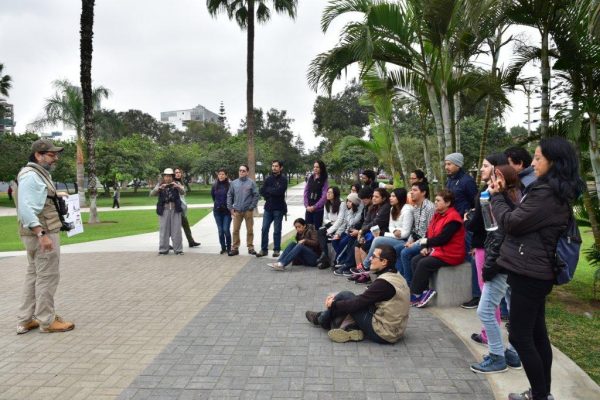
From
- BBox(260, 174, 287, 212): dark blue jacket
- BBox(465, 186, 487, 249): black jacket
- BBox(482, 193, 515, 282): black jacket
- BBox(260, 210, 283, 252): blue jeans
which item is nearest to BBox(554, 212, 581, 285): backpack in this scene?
BBox(482, 193, 515, 282): black jacket

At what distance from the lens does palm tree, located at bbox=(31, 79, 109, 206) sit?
24297 mm

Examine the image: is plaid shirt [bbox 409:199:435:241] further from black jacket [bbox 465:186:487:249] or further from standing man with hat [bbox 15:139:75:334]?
standing man with hat [bbox 15:139:75:334]

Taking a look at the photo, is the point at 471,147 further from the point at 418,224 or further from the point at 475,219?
the point at 475,219

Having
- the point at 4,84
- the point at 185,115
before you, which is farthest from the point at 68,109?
the point at 185,115

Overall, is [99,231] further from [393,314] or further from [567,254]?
[567,254]

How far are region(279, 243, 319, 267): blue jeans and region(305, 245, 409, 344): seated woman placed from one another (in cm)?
321

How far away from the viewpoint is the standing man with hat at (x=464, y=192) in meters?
5.36

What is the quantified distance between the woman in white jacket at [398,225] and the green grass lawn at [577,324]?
1.96 meters

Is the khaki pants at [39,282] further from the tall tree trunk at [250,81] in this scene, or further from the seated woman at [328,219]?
the tall tree trunk at [250,81]

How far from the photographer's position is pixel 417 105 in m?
9.02

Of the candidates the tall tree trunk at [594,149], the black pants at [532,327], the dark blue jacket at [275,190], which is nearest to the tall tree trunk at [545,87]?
the tall tree trunk at [594,149]

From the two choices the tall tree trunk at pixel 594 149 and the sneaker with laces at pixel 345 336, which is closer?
the sneaker with laces at pixel 345 336

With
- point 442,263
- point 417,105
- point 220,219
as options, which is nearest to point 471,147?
point 417,105

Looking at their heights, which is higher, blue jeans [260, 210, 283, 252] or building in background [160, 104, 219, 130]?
building in background [160, 104, 219, 130]
